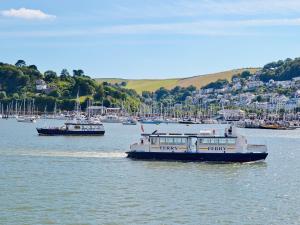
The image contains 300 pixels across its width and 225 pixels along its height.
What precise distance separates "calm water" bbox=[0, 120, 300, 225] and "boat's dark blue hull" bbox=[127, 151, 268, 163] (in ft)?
5.63

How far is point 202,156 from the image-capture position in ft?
241

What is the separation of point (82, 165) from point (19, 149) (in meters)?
22.9

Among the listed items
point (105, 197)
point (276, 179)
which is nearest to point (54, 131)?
point (276, 179)

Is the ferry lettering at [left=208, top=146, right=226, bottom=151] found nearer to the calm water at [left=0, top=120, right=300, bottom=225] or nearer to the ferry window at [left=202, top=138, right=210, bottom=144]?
the ferry window at [left=202, top=138, right=210, bottom=144]

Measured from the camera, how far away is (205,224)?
4019 centimetres

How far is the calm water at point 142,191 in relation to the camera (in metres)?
41.9

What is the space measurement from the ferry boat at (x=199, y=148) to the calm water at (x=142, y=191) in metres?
1.83

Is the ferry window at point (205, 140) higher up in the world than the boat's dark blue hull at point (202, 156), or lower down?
higher up

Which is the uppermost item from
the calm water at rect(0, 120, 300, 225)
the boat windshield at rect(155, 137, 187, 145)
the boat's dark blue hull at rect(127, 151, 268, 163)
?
the boat windshield at rect(155, 137, 187, 145)

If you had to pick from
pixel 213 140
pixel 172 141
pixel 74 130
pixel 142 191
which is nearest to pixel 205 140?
pixel 213 140

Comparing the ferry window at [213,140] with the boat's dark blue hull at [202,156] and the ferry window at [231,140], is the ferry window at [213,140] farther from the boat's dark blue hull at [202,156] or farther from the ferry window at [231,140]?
the boat's dark blue hull at [202,156]

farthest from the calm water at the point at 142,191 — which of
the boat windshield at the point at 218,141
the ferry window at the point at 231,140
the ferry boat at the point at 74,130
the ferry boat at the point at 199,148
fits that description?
the ferry boat at the point at 74,130

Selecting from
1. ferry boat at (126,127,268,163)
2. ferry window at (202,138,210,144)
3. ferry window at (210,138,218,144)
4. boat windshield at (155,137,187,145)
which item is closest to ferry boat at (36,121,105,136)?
ferry boat at (126,127,268,163)

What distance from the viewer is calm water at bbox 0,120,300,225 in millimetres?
41938
